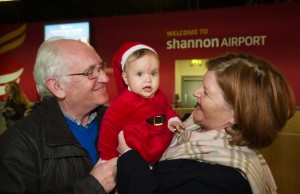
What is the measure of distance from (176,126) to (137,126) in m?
0.23

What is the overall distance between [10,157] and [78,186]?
0.36 meters

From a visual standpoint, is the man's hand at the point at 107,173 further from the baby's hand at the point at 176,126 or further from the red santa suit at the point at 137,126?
the baby's hand at the point at 176,126

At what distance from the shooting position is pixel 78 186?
4.78 feet

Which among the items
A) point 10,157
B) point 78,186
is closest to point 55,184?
point 78,186

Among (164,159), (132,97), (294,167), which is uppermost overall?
(132,97)

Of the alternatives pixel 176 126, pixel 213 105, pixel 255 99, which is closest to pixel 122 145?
pixel 176 126

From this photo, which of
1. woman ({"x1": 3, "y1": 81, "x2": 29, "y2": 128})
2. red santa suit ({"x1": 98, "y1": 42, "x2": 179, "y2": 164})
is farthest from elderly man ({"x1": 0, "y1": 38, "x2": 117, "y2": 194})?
woman ({"x1": 3, "y1": 81, "x2": 29, "y2": 128})

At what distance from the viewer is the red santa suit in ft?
5.04

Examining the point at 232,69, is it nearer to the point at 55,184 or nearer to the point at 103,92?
the point at 103,92

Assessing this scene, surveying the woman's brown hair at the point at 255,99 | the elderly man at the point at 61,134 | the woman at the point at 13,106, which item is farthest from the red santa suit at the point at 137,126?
the woman at the point at 13,106

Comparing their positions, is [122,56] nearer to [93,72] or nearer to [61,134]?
[93,72]

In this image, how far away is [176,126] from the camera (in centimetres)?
164

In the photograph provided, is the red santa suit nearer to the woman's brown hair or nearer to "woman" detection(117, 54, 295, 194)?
"woman" detection(117, 54, 295, 194)

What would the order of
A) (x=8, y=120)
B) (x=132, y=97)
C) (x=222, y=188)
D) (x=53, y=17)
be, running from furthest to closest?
(x=53, y=17) < (x=8, y=120) < (x=132, y=97) < (x=222, y=188)
